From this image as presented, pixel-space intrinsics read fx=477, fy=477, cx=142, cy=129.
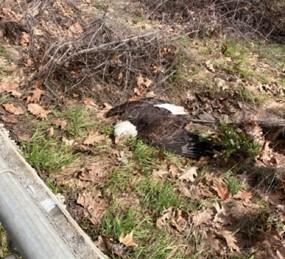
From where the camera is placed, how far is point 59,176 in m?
3.72

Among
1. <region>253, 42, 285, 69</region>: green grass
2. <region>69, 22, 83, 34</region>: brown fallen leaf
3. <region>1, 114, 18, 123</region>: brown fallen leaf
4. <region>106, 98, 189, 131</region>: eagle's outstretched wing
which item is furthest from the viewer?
<region>253, 42, 285, 69</region>: green grass

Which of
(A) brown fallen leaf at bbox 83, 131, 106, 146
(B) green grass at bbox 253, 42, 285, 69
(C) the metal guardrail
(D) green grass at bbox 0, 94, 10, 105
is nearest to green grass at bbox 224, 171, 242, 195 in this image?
(A) brown fallen leaf at bbox 83, 131, 106, 146

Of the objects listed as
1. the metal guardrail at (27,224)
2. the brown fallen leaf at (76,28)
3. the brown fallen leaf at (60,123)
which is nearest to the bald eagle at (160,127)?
the brown fallen leaf at (60,123)

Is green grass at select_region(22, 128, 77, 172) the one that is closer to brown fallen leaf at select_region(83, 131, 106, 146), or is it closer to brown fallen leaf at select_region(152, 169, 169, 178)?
brown fallen leaf at select_region(83, 131, 106, 146)

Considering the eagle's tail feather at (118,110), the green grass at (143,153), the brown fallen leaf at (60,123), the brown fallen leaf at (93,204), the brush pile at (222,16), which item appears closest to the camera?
the brown fallen leaf at (93,204)

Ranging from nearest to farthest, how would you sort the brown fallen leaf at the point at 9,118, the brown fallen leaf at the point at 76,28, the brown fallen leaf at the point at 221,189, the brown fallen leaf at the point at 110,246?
the brown fallen leaf at the point at 110,246 < the brown fallen leaf at the point at 221,189 < the brown fallen leaf at the point at 9,118 < the brown fallen leaf at the point at 76,28

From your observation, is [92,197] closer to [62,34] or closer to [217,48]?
[62,34]

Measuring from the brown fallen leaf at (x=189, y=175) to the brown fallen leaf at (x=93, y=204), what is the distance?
2.48 feet

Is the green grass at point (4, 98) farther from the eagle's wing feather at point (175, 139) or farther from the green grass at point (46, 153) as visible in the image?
the eagle's wing feather at point (175, 139)

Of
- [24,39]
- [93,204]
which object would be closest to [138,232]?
[93,204]

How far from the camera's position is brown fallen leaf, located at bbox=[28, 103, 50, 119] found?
436 cm

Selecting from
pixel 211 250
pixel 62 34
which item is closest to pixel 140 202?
pixel 211 250

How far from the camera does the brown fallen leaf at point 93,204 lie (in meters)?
3.41

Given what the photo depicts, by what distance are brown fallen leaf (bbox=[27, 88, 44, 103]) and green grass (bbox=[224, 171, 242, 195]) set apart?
191 cm
